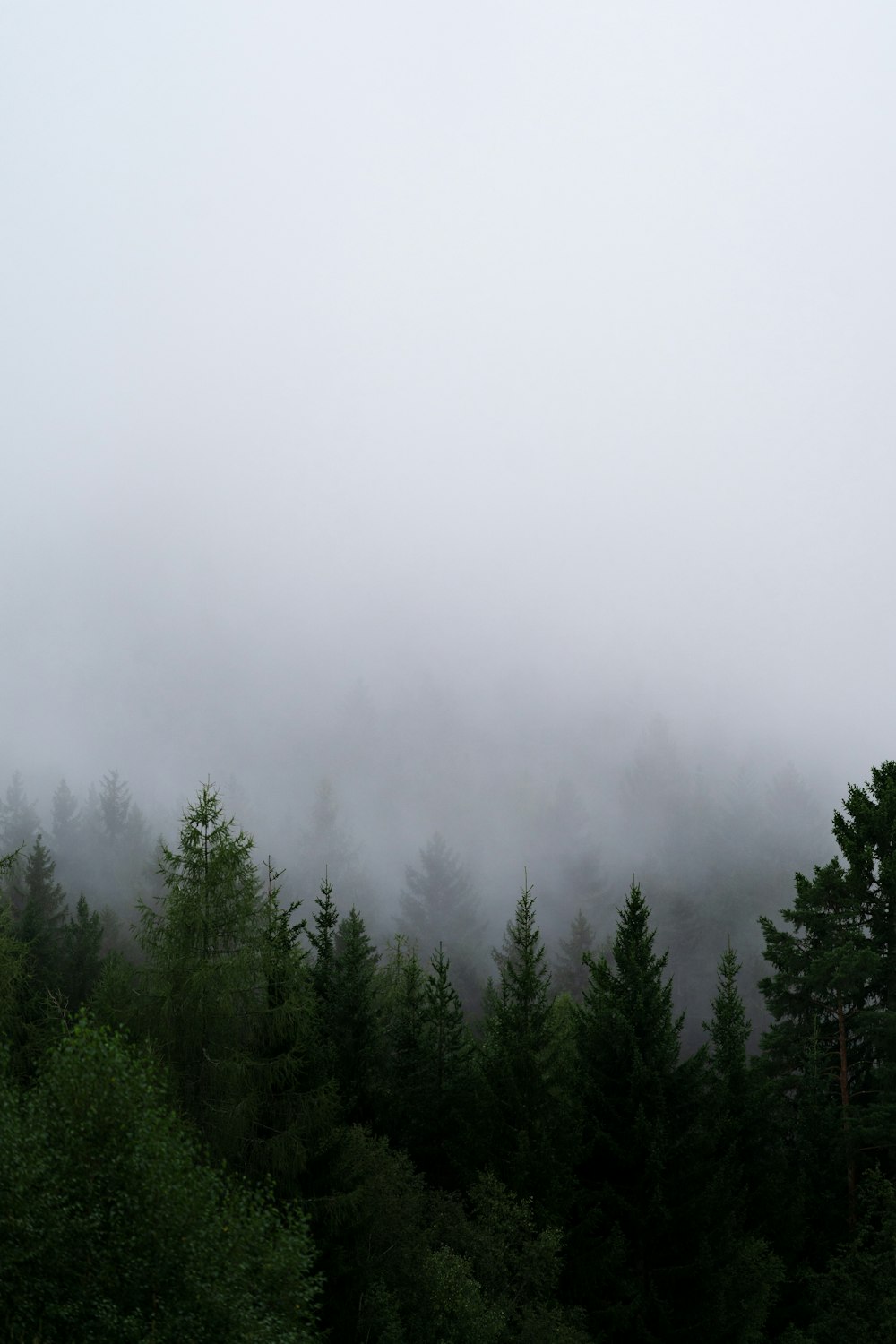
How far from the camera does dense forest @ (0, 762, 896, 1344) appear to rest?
20625 millimetres

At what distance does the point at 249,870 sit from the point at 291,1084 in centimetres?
630

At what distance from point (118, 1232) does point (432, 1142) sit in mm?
22830

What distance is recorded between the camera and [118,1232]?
66.5 ft

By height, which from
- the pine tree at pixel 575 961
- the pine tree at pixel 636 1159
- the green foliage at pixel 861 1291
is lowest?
the green foliage at pixel 861 1291

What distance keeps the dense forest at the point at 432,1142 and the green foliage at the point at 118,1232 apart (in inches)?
2.7

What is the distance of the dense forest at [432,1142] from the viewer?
20625 mm

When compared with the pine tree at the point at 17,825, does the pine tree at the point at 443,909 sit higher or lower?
lower

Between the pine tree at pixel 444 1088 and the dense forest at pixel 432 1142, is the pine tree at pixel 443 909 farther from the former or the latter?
the pine tree at pixel 444 1088

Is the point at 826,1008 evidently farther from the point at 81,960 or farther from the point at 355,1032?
the point at 81,960

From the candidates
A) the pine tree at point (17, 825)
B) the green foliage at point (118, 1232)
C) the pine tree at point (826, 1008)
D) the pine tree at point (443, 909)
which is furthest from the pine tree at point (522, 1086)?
the pine tree at point (17, 825)

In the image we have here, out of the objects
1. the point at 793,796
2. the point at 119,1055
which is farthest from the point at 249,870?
the point at 793,796

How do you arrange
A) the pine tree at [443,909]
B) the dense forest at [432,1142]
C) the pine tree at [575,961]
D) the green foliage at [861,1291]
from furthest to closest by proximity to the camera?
the pine tree at [443,909], the pine tree at [575,961], the green foliage at [861,1291], the dense forest at [432,1142]

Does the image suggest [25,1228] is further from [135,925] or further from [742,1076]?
[742,1076]

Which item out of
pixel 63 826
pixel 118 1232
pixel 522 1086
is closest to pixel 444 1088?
pixel 522 1086
